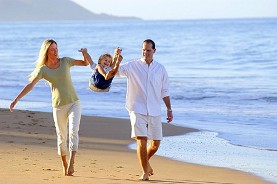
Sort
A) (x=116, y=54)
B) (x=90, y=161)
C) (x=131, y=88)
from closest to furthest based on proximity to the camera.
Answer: (x=116, y=54)
(x=131, y=88)
(x=90, y=161)

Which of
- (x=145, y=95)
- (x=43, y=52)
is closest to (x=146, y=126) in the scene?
(x=145, y=95)

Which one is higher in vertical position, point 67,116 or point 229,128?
point 67,116

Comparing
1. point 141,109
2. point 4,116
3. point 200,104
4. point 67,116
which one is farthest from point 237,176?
point 200,104

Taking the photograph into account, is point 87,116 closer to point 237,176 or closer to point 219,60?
point 237,176

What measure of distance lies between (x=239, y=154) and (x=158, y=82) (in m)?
3.00

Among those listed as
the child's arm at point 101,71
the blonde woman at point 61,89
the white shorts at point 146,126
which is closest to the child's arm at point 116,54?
the child's arm at point 101,71

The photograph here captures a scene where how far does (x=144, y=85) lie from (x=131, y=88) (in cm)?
16

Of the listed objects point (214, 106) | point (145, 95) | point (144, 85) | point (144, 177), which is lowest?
point (214, 106)

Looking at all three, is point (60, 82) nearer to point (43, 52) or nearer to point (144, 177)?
point (43, 52)

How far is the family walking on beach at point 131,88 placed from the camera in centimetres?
930

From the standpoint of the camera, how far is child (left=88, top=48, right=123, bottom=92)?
30.2ft

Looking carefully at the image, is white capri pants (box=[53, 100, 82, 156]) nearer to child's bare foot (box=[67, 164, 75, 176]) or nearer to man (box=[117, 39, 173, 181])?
child's bare foot (box=[67, 164, 75, 176])

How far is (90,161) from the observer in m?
10.9

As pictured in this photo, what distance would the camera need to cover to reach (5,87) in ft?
87.5
